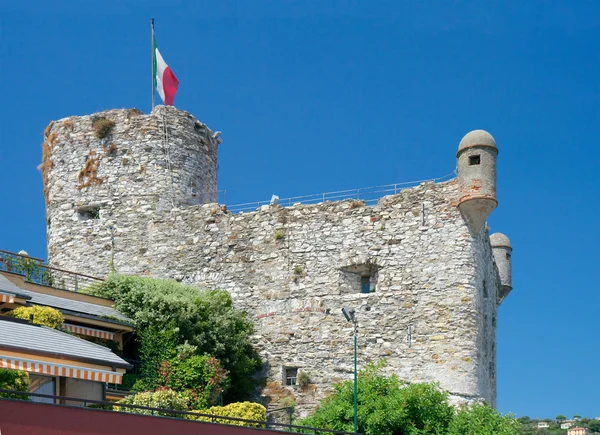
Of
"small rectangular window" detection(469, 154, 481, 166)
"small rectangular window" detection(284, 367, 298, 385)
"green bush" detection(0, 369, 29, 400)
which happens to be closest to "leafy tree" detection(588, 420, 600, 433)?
"small rectangular window" detection(284, 367, 298, 385)

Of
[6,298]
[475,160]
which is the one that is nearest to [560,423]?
[475,160]

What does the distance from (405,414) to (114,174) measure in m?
12.6

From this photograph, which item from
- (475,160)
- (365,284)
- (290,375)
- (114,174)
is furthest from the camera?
(114,174)

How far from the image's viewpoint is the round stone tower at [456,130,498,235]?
1054 inches

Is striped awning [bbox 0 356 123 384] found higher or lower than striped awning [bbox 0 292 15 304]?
lower

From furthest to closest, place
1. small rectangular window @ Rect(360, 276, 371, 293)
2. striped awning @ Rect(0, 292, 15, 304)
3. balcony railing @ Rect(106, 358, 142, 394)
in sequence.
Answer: small rectangular window @ Rect(360, 276, 371, 293)
balcony railing @ Rect(106, 358, 142, 394)
striped awning @ Rect(0, 292, 15, 304)

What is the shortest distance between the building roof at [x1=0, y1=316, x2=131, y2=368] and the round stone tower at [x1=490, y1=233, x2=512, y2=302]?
16.0 metres

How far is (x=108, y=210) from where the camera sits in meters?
31.4

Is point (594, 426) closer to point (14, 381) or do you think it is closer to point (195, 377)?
point (195, 377)

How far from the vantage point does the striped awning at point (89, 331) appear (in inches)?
979

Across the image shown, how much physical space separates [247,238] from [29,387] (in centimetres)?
1193

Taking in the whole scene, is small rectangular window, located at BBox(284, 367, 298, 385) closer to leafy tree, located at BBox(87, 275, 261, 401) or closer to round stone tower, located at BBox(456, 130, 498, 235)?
leafy tree, located at BBox(87, 275, 261, 401)

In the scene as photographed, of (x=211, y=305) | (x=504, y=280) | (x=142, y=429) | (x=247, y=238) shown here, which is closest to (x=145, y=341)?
(x=211, y=305)

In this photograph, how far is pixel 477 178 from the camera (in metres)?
26.9
